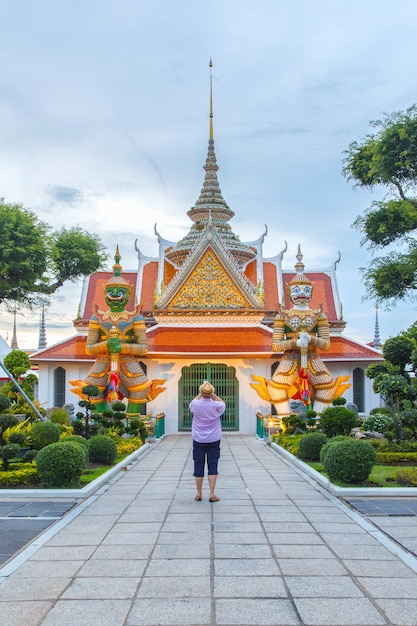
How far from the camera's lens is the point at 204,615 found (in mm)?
4086

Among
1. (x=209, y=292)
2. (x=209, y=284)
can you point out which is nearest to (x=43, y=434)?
(x=209, y=292)

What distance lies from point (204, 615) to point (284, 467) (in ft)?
23.2

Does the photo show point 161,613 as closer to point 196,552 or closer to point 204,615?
point 204,615

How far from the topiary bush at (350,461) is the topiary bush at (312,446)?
246cm

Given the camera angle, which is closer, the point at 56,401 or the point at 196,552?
the point at 196,552

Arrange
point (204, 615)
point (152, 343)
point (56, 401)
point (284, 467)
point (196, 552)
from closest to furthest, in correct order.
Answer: point (204, 615)
point (196, 552)
point (284, 467)
point (152, 343)
point (56, 401)

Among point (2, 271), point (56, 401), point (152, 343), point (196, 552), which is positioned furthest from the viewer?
point (2, 271)

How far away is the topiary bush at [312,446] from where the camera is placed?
11055 millimetres

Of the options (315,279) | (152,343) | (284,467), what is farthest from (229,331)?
(284,467)

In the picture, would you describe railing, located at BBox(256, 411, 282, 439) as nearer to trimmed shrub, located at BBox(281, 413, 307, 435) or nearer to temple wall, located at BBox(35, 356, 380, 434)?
temple wall, located at BBox(35, 356, 380, 434)

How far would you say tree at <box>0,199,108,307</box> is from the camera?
22031 millimetres

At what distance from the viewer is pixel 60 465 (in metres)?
8.16

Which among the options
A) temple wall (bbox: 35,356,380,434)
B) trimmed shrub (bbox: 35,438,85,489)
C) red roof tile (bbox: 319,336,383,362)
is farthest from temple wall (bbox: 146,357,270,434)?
trimmed shrub (bbox: 35,438,85,489)

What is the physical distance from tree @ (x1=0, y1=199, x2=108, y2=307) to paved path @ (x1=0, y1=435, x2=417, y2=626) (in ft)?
51.4
